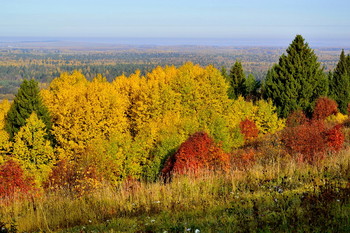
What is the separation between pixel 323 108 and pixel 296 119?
419 centimetres

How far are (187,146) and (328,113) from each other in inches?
1304

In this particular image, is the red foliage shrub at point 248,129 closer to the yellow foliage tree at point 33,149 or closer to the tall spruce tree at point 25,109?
the yellow foliage tree at point 33,149

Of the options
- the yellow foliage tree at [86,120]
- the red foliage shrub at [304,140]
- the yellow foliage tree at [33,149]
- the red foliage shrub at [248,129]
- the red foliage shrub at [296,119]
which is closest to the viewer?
the red foliage shrub at [304,140]

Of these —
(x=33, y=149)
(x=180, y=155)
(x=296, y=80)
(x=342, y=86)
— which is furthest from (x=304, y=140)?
(x=342, y=86)

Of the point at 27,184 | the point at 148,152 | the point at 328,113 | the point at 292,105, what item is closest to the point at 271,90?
the point at 292,105

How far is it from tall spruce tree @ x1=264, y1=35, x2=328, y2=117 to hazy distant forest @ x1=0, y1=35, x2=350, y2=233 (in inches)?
6.9

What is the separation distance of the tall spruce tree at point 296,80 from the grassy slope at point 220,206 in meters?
43.9

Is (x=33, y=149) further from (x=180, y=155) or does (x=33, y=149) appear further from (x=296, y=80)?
A: (x=296, y=80)

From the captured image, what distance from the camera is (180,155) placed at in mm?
26781

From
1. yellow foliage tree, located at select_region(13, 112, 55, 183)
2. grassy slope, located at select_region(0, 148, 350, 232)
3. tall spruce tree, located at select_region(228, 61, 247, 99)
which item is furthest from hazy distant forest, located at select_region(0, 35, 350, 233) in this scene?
tall spruce tree, located at select_region(228, 61, 247, 99)

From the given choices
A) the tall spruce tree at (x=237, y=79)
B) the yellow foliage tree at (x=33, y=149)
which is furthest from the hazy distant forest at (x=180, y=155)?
the tall spruce tree at (x=237, y=79)

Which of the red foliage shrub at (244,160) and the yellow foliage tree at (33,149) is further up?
the red foliage shrub at (244,160)

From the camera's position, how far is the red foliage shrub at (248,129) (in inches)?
1897

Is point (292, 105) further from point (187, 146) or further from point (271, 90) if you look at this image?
point (187, 146)
